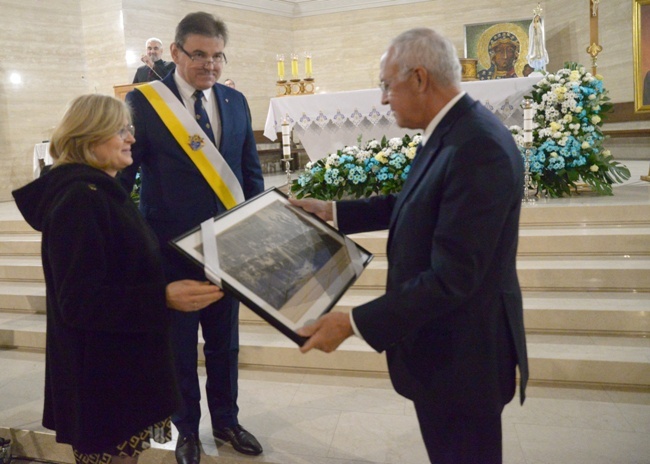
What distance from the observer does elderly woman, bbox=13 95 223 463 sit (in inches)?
61.8

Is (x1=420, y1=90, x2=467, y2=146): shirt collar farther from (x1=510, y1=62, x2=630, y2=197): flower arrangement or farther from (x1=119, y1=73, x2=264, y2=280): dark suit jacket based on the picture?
(x1=510, y1=62, x2=630, y2=197): flower arrangement

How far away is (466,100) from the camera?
4.76 feet

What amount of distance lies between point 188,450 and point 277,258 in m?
1.31

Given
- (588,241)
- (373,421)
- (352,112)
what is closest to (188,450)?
(373,421)

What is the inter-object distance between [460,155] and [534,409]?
2087 mm

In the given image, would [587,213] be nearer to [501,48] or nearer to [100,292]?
[100,292]

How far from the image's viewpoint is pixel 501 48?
10656 mm

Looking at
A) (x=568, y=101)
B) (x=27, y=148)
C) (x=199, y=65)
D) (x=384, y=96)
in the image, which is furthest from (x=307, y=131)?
(x=27, y=148)

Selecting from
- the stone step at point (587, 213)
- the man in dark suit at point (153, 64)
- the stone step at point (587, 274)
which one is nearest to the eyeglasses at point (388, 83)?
the stone step at point (587, 274)

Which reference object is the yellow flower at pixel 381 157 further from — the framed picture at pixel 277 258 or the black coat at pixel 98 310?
the black coat at pixel 98 310

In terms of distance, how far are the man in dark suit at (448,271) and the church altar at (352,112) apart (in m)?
4.21

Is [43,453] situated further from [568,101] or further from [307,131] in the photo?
[568,101]

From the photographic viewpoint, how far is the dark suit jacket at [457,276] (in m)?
1.32

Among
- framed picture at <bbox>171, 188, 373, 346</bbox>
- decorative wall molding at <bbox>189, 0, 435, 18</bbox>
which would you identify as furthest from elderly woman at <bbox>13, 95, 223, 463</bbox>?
decorative wall molding at <bbox>189, 0, 435, 18</bbox>
